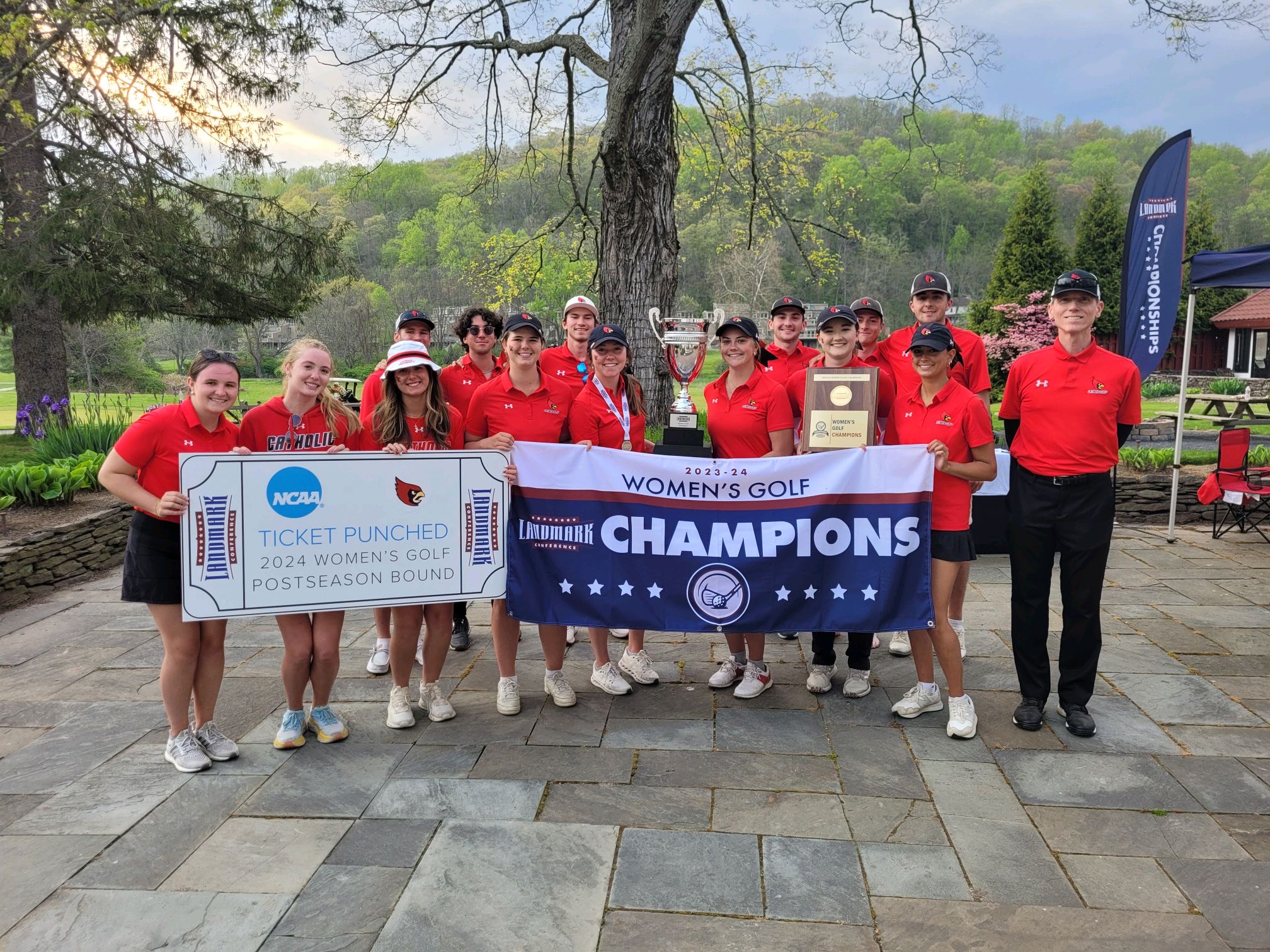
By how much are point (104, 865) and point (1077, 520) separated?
161 inches

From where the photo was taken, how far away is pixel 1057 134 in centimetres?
9194

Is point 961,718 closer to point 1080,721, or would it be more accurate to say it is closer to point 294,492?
point 1080,721

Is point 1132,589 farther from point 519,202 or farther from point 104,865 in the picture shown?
point 519,202

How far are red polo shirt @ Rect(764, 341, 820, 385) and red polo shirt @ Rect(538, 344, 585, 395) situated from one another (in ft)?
3.58

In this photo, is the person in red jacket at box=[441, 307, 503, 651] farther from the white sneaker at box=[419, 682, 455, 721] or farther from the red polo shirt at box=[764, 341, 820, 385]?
the red polo shirt at box=[764, 341, 820, 385]

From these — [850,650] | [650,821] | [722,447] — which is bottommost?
[650,821]

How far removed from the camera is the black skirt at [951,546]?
3.91 m

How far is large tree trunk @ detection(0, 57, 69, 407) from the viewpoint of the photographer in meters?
11.1

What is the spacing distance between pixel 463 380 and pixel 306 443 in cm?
146

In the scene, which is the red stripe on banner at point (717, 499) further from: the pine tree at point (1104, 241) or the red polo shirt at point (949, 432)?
the pine tree at point (1104, 241)

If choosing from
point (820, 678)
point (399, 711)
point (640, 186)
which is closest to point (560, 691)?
point (399, 711)

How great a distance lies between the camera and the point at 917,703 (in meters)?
4.15

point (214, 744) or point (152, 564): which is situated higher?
point (152, 564)

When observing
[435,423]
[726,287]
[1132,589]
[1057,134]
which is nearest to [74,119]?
[435,423]
